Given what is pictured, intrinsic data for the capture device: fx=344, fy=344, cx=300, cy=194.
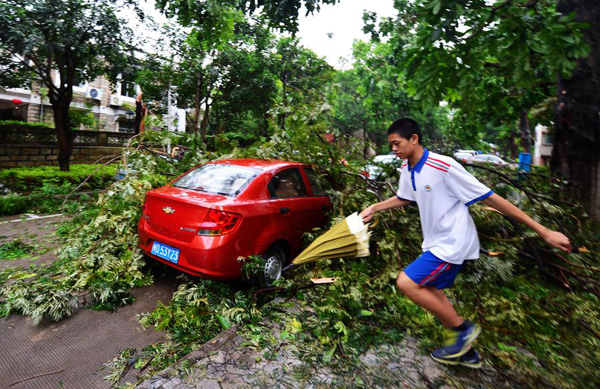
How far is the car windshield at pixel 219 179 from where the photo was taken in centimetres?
394

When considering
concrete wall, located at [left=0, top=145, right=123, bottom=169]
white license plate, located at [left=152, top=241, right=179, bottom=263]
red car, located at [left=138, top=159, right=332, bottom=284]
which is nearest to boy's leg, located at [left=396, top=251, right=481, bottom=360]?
red car, located at [left=138, top=159, right=332, bottom=284]

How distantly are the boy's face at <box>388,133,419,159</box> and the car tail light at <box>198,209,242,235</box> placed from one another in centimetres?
185

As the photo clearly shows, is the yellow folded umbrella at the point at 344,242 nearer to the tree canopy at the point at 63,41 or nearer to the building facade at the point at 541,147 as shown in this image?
the tree canopy at the point at 63,41

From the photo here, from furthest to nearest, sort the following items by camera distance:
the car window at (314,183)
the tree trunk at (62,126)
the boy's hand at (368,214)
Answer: the tree trunk at (62,126), the car window at (314,183), the boy's hand at (368,214)

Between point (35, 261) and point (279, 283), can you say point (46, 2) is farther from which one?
point (279, 283)

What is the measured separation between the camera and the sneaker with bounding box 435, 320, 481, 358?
2.46 meters

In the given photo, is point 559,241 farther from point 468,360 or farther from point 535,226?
point 468,360

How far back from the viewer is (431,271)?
91.4 inches

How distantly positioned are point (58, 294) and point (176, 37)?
1326 centimetres

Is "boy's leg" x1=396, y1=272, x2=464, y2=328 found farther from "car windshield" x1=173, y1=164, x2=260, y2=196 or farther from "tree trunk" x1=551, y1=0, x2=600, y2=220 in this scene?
"tree trunk" x1=551, y1=0, x2=600, y2=220

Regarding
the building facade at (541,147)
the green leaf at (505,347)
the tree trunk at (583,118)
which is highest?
the building facade at (541,147)

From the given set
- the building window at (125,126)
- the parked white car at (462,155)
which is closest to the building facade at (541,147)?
the parked white car at (462,155)

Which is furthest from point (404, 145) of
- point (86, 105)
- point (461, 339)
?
point (86, 105)

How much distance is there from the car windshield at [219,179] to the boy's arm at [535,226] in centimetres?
253
